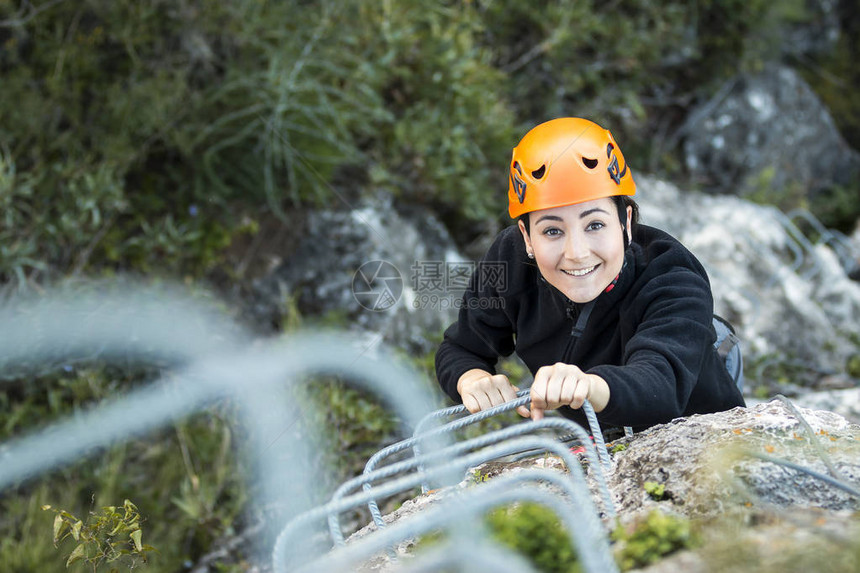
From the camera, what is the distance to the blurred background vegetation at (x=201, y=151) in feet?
13.1

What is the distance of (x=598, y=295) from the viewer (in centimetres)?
240

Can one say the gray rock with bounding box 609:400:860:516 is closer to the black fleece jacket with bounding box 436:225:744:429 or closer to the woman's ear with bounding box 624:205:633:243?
the black fleece jacket with bounding box 436:225:744:429

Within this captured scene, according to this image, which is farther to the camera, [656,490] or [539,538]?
[656,490]

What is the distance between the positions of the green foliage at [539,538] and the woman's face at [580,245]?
3.09 feet

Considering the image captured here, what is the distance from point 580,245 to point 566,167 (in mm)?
239

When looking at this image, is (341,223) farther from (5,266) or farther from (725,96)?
(725,96)

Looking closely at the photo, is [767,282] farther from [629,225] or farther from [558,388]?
[558,388]

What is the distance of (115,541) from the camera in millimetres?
2484

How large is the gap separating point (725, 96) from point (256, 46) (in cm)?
498

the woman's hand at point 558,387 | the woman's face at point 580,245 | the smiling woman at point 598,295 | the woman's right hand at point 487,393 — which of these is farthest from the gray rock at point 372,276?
the woman's hand at point 558,387

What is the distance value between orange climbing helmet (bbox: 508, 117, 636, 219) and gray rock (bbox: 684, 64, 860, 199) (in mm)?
5459

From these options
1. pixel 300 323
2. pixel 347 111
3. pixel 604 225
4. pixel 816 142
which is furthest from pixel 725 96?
pixel 604 225

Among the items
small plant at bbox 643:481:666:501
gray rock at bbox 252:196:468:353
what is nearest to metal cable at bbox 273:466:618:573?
small plant at bbox 643:481:666:501

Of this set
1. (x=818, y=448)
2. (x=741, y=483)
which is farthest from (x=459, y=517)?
(x=818, y=448)
